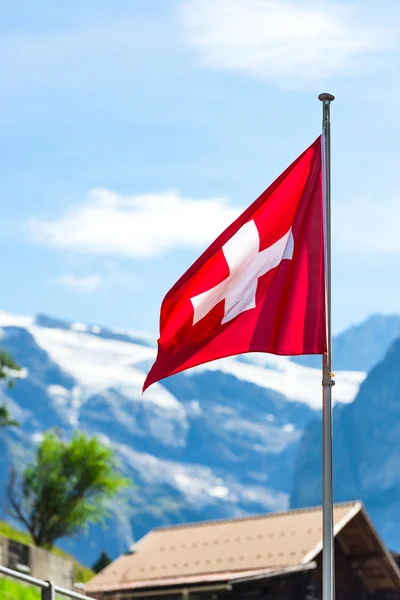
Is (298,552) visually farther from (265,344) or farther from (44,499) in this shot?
(44,499)

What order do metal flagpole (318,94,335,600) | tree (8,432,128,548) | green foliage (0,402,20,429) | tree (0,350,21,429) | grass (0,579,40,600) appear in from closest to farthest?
metal flagpole (318,94,335,600) → grass (0,579,40,600) → tree (8,432,128,548) → tree (0,350,21,429) → green foliage (0,402,20,429)

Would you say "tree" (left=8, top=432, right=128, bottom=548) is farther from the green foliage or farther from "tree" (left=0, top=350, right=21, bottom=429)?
"tree" (left=0, top=350, right=21, bottom=429)

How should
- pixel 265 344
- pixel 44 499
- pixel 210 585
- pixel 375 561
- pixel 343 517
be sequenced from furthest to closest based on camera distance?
pixel 44 499 → pixel 375 561 → pixel 343 517 → pixel 210 585 → pixel 265 344

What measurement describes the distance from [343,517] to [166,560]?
595cm

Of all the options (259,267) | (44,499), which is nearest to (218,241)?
(259,267)

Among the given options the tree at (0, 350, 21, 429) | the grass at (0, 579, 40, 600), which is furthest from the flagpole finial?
the tree at (0, 350, 21, 429)

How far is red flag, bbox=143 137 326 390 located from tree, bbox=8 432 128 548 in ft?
179

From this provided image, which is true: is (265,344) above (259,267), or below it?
below

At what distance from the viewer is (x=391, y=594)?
132 ft

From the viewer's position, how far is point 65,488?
228 ft

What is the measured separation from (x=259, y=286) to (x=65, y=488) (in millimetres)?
59145

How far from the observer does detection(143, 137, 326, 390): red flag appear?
12016 millimetres

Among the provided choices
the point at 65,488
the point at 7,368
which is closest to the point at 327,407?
the point at 65,488

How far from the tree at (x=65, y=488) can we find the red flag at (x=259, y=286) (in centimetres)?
5450
